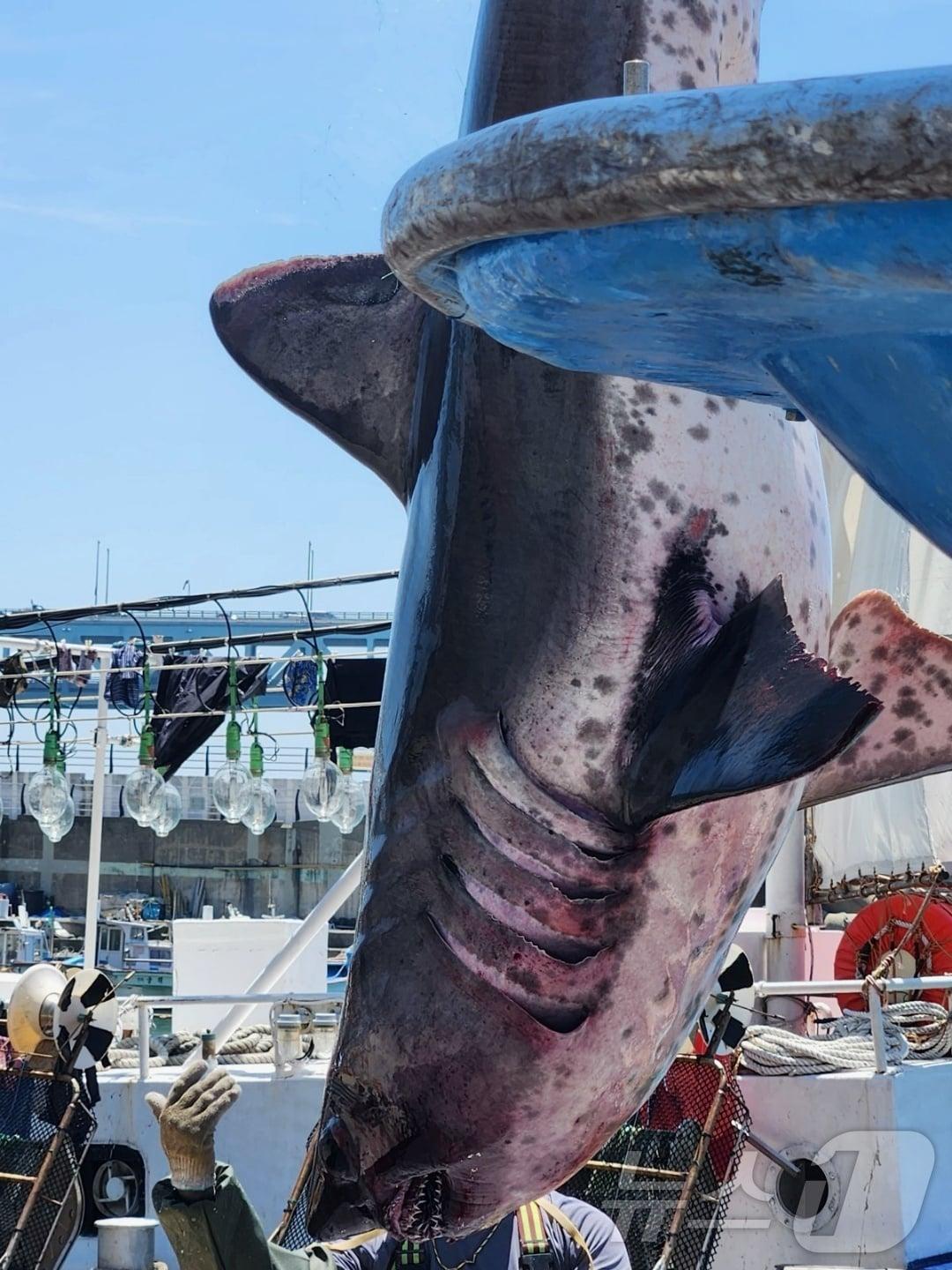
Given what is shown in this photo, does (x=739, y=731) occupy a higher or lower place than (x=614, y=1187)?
higher

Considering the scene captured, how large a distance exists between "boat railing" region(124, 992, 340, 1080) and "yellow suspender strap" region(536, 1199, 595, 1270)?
9.19ft

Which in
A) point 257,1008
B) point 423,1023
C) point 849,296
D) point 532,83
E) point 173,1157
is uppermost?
point 532,83

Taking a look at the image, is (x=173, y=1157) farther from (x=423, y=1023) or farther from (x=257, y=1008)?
(x=257, y=1008)

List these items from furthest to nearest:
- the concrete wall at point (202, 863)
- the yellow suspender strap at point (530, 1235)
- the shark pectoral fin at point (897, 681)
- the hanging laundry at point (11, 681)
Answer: the concrete wall at point (202, 863) → the hanging laundry at point (11, 681) → the yellow suspender strap at point (530, 1235) → the shark pectoral fin at point (897, 681)

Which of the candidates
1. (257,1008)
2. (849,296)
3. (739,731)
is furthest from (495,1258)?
(257,1008)

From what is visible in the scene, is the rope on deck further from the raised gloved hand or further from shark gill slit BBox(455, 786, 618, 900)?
shark gill slit BBox(455, 786, 618, 900)

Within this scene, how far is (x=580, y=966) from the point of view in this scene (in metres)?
1.64

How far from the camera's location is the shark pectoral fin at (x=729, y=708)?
1.29 metres

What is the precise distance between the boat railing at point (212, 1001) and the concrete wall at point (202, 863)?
39932 millimetres

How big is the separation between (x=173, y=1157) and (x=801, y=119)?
3489mm

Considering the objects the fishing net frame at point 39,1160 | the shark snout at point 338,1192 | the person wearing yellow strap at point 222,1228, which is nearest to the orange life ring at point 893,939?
the fishing net frame at point 39,1160

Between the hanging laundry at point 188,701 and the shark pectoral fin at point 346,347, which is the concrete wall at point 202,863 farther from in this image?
the shark pectoral fin at point 346,347

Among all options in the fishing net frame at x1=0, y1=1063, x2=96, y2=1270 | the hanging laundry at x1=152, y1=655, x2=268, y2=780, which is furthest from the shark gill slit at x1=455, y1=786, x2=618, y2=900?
the hanging laundry at x1=152, y1=655, x2=268, y2=780

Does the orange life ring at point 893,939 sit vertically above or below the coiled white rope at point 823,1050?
below
